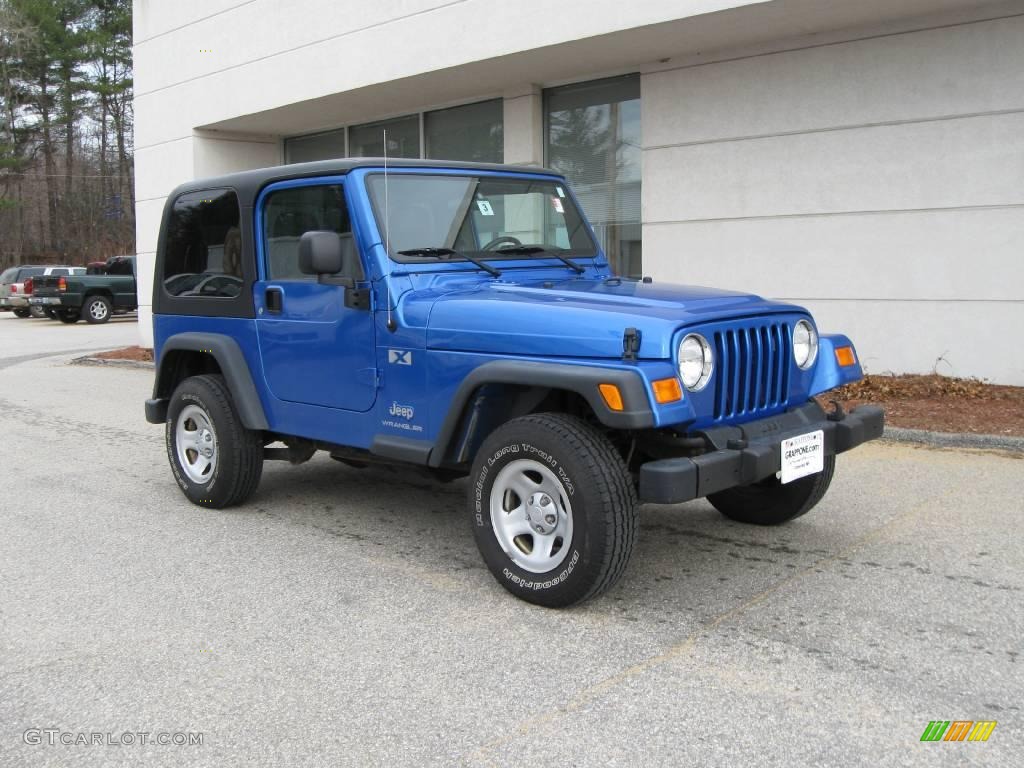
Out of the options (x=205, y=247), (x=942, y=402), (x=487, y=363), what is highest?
(x=205, y=247)

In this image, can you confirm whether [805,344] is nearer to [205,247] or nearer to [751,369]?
[751,369]

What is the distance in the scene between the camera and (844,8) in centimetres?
883

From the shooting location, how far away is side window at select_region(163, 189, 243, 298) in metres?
5.75

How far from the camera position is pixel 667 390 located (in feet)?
12.7

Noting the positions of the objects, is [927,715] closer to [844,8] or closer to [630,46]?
[844,8]

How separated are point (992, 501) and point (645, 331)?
130 inches

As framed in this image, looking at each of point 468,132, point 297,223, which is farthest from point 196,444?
point 468,132

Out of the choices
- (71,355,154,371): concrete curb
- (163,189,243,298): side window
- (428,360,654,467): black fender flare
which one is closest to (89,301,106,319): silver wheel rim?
(71,355,154,371): concrete curb

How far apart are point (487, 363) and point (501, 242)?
119 centimetres

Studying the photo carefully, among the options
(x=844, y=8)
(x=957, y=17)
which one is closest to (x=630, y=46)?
(x=844, y=8)

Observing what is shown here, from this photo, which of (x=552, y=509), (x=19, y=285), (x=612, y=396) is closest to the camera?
(x=612, y=396)

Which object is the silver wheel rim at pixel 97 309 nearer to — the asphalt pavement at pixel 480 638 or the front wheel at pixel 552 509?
the asphalt pavement at pixel 480 638

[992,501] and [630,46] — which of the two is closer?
[992,501]

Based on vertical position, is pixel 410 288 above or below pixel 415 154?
below
